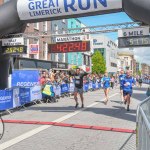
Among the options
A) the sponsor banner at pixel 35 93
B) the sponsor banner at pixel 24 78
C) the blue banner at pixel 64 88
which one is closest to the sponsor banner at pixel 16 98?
the sponsor banner at pixel 35 93

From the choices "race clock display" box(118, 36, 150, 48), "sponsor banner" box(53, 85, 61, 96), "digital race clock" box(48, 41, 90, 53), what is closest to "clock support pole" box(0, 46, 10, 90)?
"digital race clock" box(48, 41, 90, 53)

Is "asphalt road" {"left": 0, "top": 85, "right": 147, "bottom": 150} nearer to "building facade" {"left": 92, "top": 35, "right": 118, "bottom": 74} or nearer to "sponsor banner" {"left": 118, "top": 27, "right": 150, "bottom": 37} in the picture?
"sponsor banner" {"left": 118, "top": 27, "right": 150, "bottom": 37}

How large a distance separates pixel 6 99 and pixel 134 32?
5740 millimetres

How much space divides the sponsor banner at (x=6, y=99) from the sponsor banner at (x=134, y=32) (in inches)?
200

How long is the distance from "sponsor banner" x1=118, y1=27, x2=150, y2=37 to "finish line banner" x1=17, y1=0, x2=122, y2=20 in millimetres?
965

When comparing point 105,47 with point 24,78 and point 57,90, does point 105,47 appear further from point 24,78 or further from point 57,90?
point 24,78

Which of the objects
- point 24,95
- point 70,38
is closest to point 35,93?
point 24,95

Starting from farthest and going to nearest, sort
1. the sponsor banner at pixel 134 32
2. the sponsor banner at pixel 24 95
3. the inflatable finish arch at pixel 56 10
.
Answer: the sponsor banner at pixel 24 95 → the sponsor banner at pixel 134 32 → the inflatable finish arch at pixel 56 10

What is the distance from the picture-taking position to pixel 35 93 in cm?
1698

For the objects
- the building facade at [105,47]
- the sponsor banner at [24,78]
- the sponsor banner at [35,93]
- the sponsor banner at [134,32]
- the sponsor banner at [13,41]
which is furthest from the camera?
the building facade at [105,47]

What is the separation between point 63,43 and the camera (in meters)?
13.5

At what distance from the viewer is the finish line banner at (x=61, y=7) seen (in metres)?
10.2

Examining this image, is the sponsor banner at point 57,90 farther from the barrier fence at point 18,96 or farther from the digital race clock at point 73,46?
the digital race clock at point 73,46

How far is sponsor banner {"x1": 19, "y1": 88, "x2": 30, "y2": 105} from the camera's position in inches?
593
